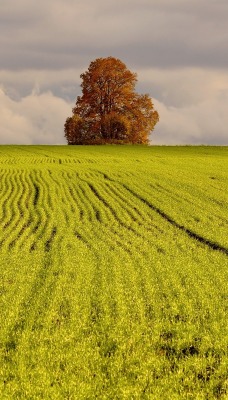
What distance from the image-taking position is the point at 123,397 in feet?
36.0

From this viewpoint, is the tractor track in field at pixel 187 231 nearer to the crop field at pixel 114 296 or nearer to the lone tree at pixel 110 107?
the crop field at pixel 114 296

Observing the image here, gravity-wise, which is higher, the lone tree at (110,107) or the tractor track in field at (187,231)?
the lone tree at (110,107)

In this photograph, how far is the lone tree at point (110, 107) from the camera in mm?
99875

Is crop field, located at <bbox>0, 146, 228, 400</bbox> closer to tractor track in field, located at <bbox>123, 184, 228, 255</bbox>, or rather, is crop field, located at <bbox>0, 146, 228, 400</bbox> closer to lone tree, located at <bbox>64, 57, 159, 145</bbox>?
tractor track in field, located at <bbox>123, 184, 228, 255</bbox>

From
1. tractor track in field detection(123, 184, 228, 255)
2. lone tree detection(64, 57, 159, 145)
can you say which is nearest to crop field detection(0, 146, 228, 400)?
tractor track in field detection(123, 184, 228, 255)

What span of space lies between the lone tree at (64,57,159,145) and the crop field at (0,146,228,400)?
197 feet

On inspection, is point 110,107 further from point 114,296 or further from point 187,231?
point 114,296

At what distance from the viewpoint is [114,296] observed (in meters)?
17.4

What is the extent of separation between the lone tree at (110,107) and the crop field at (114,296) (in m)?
60.2

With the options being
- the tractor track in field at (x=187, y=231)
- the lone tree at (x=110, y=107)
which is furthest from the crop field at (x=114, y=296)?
the lone tree at (x=110, y=107)

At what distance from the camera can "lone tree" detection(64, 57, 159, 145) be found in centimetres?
9988

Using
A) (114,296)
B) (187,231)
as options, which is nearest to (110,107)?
(187,231)

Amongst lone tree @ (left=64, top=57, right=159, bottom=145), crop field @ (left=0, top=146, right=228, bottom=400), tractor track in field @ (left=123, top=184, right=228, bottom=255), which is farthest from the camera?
lone tree @ (left=64, top=57, right=159, bottom=145)

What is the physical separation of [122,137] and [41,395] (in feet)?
302
